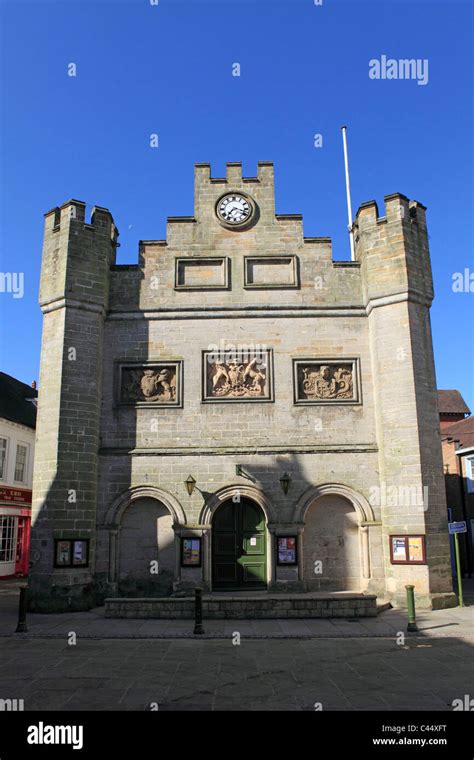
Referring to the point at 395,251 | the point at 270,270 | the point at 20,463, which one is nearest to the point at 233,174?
the point at 270,270

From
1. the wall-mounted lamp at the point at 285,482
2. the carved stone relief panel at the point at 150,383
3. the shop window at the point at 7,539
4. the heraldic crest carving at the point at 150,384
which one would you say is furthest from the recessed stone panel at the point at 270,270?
the shop window at the point at 7,539

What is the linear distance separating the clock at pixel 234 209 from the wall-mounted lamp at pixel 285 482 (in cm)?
769

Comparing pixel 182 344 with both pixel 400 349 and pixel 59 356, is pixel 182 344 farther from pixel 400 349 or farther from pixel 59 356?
pixel 400 349

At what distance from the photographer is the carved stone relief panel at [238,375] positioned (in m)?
17.2

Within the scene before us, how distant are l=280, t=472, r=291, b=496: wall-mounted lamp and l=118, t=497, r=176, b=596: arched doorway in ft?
10.5

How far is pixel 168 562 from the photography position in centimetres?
1628

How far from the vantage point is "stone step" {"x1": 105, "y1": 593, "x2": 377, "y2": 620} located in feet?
45.4

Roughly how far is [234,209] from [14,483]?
15.3 meters

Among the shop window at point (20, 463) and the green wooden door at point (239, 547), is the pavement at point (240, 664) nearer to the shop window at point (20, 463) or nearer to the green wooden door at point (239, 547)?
the green wooden door at point (239, 547)

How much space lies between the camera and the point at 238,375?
1731 centimetres

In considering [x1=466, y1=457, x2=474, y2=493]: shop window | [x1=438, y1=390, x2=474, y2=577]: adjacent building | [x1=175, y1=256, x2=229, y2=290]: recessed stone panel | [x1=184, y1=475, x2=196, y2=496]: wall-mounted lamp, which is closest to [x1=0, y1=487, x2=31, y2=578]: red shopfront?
[x1=184, y1=475, x2=196, y2=496]: wall-mounted lamp

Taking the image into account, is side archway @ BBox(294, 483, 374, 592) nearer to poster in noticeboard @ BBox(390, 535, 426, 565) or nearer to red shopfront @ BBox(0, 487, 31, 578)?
poster in noticeboard @ BBox(390, 535, 426, 565)

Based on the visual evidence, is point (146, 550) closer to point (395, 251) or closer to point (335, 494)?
point (335, 494)
